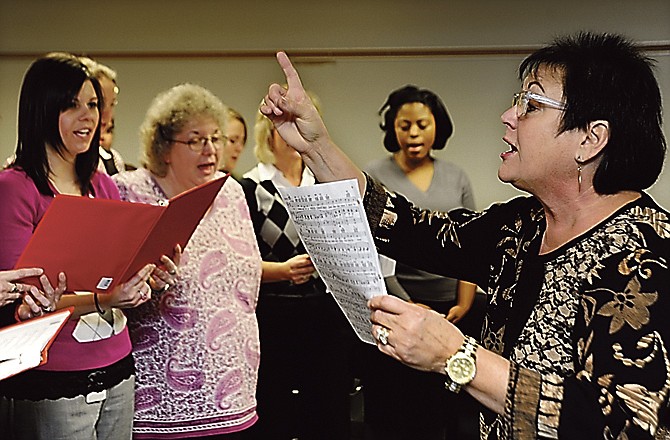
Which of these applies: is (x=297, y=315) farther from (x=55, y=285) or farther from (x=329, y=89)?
(x=329, y=89)

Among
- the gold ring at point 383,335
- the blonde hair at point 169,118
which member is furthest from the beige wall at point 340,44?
the gold ring at point 383,335

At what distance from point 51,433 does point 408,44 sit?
10.6ft

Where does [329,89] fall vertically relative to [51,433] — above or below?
above

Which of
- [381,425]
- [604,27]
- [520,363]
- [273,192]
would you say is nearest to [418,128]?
[273,192]

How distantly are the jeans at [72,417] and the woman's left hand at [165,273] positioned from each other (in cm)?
28

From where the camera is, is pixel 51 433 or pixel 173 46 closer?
pixel 51 433

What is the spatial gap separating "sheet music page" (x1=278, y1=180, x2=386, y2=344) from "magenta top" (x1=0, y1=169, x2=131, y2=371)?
0.64 m

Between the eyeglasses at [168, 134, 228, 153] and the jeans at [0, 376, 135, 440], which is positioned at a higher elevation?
the eyeglasses at [168, 134, 228, 153]

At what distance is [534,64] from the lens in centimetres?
143

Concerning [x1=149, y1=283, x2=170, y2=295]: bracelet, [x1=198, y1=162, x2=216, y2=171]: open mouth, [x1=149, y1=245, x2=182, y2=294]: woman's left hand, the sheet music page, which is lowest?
[x1=149, y1=283, x2=170, y2=295]: bracelet

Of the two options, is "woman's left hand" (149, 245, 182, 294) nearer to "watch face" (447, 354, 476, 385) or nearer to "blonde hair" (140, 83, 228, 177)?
"blonde hair" (140, 83, 228, 177)

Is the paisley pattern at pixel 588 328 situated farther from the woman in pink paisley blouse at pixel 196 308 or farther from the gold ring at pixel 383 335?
Answer: the woman in pink paisley blouse at pixel 196 308

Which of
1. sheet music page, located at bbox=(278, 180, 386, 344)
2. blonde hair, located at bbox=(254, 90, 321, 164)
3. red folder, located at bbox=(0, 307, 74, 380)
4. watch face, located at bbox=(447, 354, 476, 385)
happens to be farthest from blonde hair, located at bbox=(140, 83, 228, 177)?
watch face, located at bbox=(447, 354, 476, 385)

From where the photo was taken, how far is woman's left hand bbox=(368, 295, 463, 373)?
121cm
